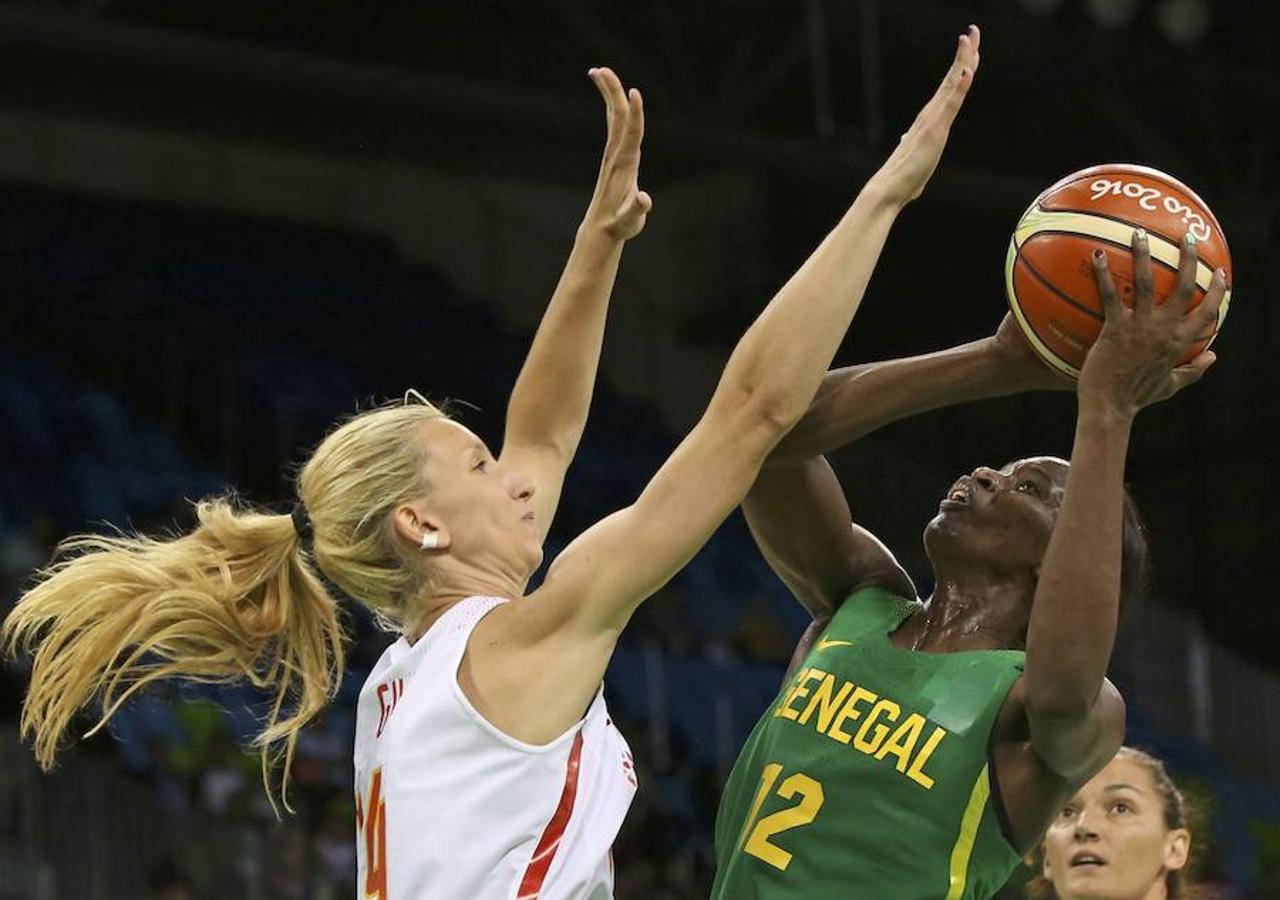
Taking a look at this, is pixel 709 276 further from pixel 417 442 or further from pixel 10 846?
pixel 417 442

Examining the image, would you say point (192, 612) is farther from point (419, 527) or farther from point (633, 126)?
point (633, 126)

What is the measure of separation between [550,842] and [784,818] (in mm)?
492

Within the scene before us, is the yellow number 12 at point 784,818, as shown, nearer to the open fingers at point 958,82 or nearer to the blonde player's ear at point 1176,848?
the open fingers at point 958,82

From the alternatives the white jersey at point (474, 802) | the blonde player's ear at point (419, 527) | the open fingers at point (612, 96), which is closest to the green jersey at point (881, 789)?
the white jersey at point (474, 802)

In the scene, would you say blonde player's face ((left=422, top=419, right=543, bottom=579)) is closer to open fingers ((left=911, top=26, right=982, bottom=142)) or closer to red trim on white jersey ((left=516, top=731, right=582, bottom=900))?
red trim on white jersey ((left=516, top=731, right=582, bottom=900))

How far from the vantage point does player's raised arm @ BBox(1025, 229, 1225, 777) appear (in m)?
2.97

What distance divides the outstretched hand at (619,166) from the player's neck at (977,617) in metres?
0.80

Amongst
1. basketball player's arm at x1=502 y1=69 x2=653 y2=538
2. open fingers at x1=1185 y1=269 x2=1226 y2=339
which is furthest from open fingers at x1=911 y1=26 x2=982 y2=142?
basketball player's arm at x1=502 y1=69 x2=653 y2=538

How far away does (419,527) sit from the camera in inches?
127

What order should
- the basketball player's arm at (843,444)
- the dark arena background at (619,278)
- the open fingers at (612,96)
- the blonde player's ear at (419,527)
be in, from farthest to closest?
the dark arena background at (619,278)
the open fingers at (612,96)
the basketball player's arm at (843,444)
the blonde player's ear at (419,527)

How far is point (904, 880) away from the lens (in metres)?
3.29

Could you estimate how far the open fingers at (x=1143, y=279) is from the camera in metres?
2.98

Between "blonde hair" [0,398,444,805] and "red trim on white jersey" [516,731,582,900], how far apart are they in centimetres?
41

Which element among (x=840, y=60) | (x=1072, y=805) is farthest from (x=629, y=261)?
(x=1072, y=805)
